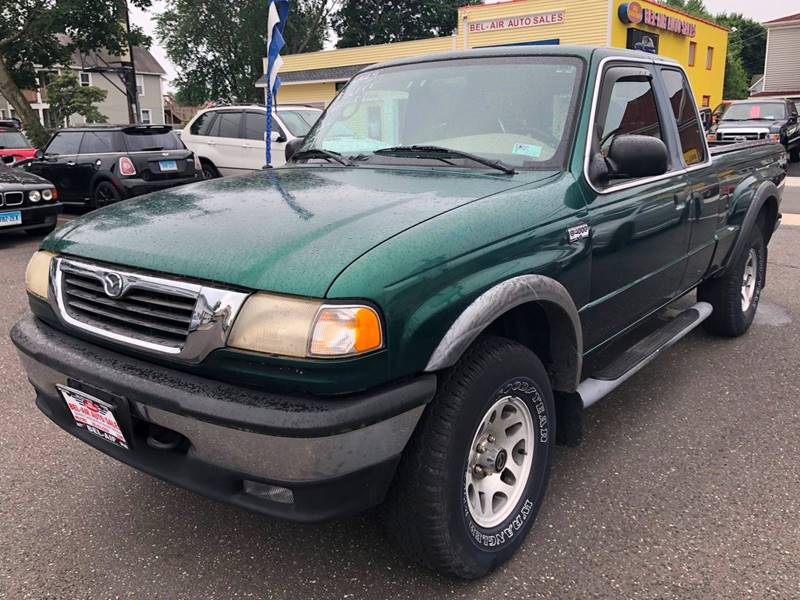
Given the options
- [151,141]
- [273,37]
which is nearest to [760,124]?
[273,37]

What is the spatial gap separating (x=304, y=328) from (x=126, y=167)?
9586mm

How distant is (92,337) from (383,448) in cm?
110

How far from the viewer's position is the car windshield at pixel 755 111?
19.3 m

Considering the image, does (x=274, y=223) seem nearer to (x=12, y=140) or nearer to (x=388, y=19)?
(x=12, y=140)

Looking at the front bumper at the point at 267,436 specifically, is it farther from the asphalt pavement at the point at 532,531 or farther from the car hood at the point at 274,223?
the asphalt pavement at the point at 532,531

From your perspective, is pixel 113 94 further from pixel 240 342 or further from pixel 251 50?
pixel 240 342

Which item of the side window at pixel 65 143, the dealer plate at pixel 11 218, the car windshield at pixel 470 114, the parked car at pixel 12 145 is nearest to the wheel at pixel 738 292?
the car windshield at pixel 470 114

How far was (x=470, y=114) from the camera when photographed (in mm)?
3105

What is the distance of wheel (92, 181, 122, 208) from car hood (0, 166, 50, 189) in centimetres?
116

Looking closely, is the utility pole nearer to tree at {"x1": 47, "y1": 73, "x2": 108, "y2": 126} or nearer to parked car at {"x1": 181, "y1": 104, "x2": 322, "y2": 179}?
parked car at {"x1": 181, "y1": 104, "x2": 322, "y2": 179}

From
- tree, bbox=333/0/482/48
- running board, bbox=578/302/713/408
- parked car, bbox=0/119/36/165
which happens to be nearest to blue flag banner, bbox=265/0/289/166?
running board, bbox=578/302/713/408

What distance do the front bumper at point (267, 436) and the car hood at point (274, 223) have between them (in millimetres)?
323

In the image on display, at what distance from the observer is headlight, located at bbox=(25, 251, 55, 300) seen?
2.57 m

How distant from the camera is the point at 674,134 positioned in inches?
148
